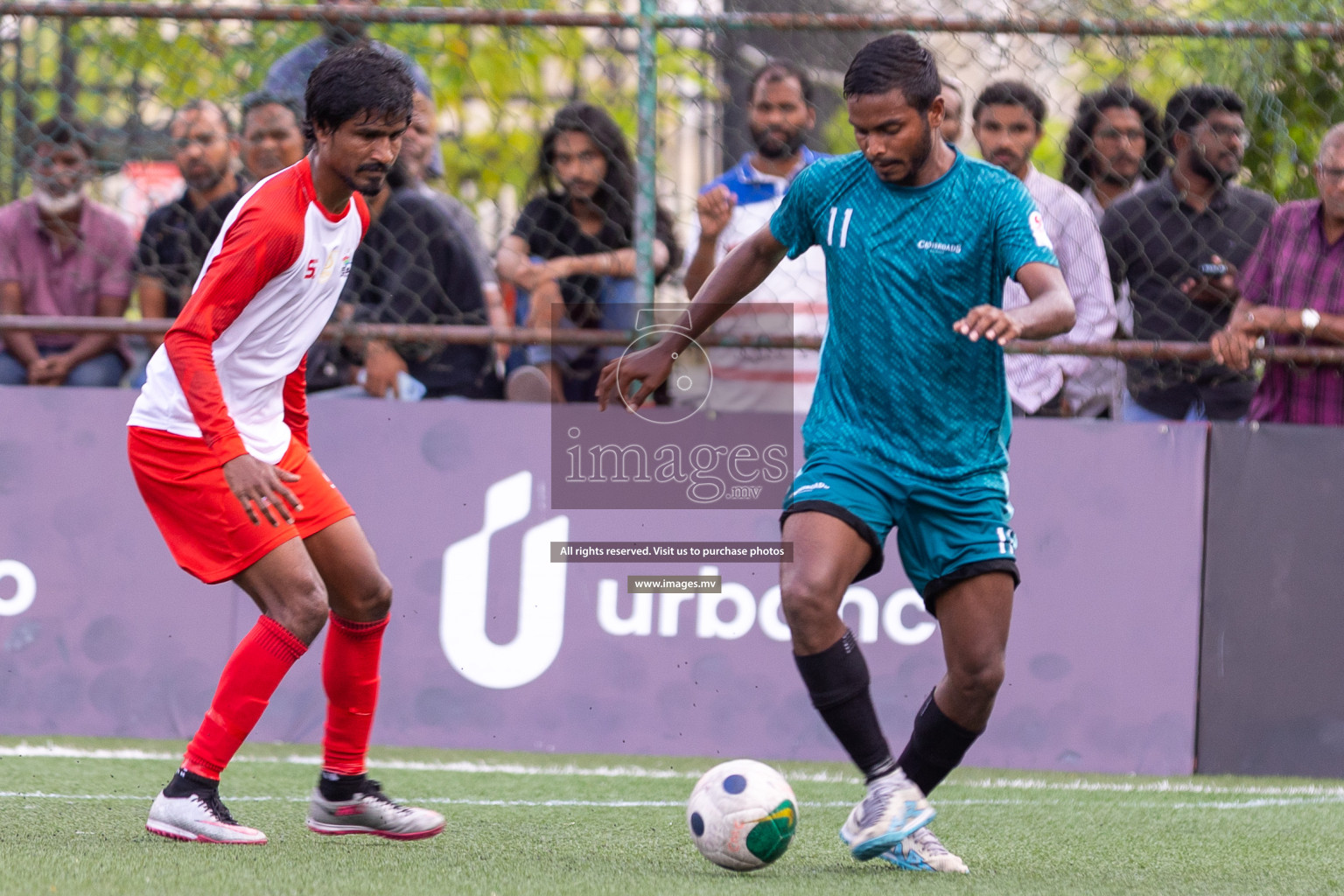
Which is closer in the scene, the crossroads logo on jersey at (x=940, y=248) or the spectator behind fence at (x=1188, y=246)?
the crossroads logo on jersey at (x=940, y=248)

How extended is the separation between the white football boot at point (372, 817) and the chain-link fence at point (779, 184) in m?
2.18

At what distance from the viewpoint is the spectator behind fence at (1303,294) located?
20.1 feet

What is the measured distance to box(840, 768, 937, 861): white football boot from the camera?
13.3 feet

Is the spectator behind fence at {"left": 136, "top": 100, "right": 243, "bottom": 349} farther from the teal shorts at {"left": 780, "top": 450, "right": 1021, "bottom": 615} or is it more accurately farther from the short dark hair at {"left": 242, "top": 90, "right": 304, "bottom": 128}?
the teal shorts at {"left": 780, "top": 450, "right": 1021, "bottom": 615}

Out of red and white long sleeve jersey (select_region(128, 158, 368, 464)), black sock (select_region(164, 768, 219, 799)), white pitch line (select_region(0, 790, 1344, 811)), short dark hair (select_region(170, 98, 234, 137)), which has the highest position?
short dark hair (select_region(170, 98, 234, 137))

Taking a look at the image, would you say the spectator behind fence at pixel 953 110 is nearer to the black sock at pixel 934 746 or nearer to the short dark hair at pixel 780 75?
the short dark hair at pixel 780 75

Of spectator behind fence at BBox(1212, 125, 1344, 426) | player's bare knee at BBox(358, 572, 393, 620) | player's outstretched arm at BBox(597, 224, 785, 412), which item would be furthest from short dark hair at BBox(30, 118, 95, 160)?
spectator behind fence at BBox(1212, 125, 1344, 426)

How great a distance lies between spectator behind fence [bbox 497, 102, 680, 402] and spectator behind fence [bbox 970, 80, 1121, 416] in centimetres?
137

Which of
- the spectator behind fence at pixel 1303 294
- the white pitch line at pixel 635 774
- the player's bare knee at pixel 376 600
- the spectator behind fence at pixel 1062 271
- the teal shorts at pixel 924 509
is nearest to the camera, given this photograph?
the teal shorts at pixel 924 509

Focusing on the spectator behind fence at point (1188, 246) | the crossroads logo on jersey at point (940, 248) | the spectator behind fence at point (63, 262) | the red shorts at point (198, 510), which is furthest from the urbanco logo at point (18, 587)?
the spectator behind fence at point (1188, 246)

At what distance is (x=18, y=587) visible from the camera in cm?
630

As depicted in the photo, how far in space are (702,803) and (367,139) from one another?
190 centimetres

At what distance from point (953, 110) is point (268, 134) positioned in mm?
2859

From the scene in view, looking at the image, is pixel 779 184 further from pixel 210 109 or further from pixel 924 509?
pixel 924 509
